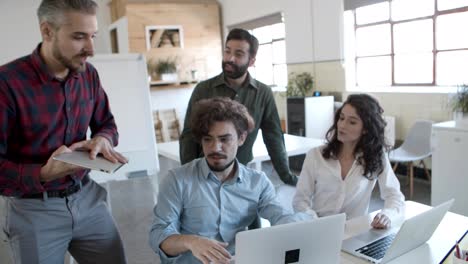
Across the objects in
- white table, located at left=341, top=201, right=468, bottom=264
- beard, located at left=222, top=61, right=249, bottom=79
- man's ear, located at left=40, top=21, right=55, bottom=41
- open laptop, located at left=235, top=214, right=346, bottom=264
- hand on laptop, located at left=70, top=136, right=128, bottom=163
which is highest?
man's ear, located at left=40, top=21, right=55, bottom=41

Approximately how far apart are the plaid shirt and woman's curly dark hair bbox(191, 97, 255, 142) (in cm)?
45

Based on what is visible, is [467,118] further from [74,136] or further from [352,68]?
[74,136]

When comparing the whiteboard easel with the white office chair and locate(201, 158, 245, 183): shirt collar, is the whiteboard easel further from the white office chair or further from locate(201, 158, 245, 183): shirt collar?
the white office chair

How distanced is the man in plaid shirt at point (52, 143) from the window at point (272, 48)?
564 cm

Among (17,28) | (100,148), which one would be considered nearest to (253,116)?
(100,148)

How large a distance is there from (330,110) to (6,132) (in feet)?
15.5

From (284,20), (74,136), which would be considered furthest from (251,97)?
(284,20)

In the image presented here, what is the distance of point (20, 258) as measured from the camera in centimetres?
142

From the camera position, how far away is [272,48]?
24.5 ft

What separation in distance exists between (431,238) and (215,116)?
3.00 ft

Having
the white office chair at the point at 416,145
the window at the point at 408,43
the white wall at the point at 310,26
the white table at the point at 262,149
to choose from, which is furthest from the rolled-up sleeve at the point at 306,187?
the white wall at the point at 310,26

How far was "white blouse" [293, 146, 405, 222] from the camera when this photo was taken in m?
1.88

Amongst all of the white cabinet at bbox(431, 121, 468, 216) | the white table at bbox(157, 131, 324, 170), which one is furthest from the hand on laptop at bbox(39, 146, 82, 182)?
the white cabinet at bbox(431, 121, 468, 216)

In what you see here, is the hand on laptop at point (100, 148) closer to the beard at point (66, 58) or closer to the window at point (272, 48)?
the beard at point (66, 58)
